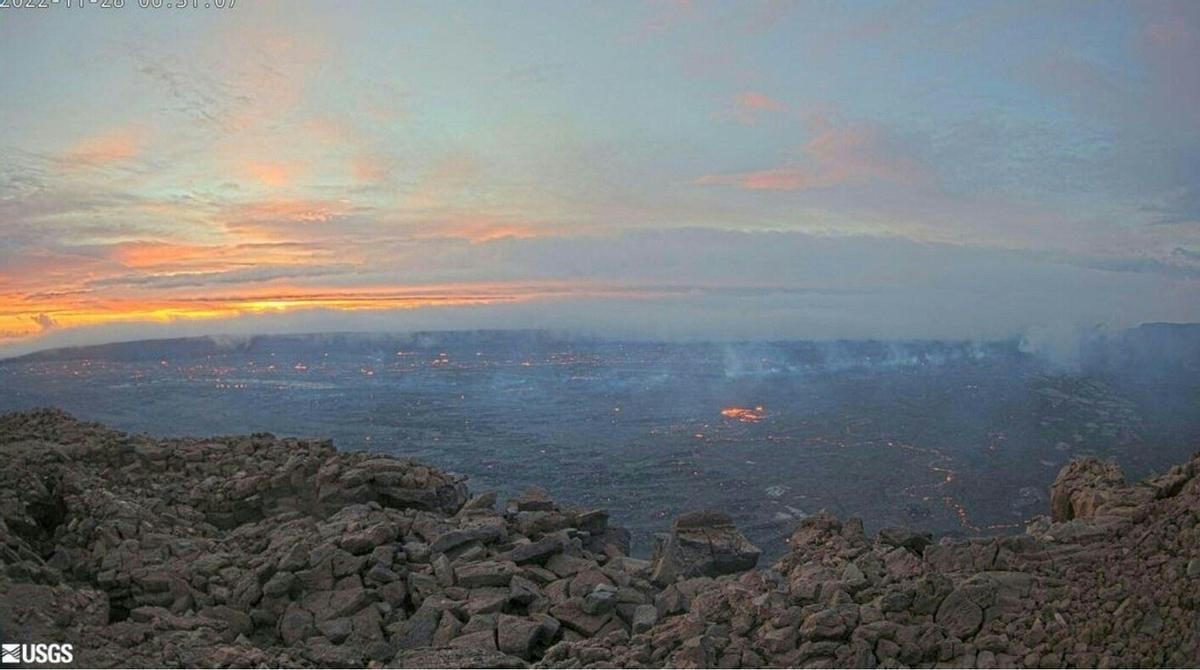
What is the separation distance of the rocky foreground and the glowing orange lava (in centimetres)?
3253

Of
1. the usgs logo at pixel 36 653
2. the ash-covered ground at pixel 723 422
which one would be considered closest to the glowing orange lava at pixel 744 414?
the ash-covered ground at pixel 723 422

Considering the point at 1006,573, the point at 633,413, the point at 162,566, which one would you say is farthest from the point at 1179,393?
the point at 162,566

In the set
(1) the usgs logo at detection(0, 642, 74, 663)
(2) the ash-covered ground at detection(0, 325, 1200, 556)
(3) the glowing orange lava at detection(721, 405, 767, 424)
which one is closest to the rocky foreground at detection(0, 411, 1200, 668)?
(1) the usgs logo at detection(0, 642, 74, 663)

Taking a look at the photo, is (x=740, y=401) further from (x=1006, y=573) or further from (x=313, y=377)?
(x=1006, y=573)

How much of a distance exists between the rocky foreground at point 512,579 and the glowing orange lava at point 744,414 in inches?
1281

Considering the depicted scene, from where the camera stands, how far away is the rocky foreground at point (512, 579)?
7.71 metres

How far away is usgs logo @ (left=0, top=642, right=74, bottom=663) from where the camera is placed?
6.97 metres

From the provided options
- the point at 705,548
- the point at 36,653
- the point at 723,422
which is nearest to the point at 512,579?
the point at 705,548

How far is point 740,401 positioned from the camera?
54.3 meters

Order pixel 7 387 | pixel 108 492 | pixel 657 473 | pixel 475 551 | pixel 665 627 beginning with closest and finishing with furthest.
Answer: pixel 665 627, pixel 475 551, pixel 108 492, pixel 657 473, pixel 7 387

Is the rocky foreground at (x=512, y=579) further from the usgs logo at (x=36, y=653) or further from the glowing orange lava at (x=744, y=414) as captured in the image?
the glowing orange lava at (x=744, y=414)

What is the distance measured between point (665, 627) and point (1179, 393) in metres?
47.6

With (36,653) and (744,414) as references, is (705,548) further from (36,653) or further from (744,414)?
(744,414)

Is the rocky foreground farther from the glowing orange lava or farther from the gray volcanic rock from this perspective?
the glowing orange lava
